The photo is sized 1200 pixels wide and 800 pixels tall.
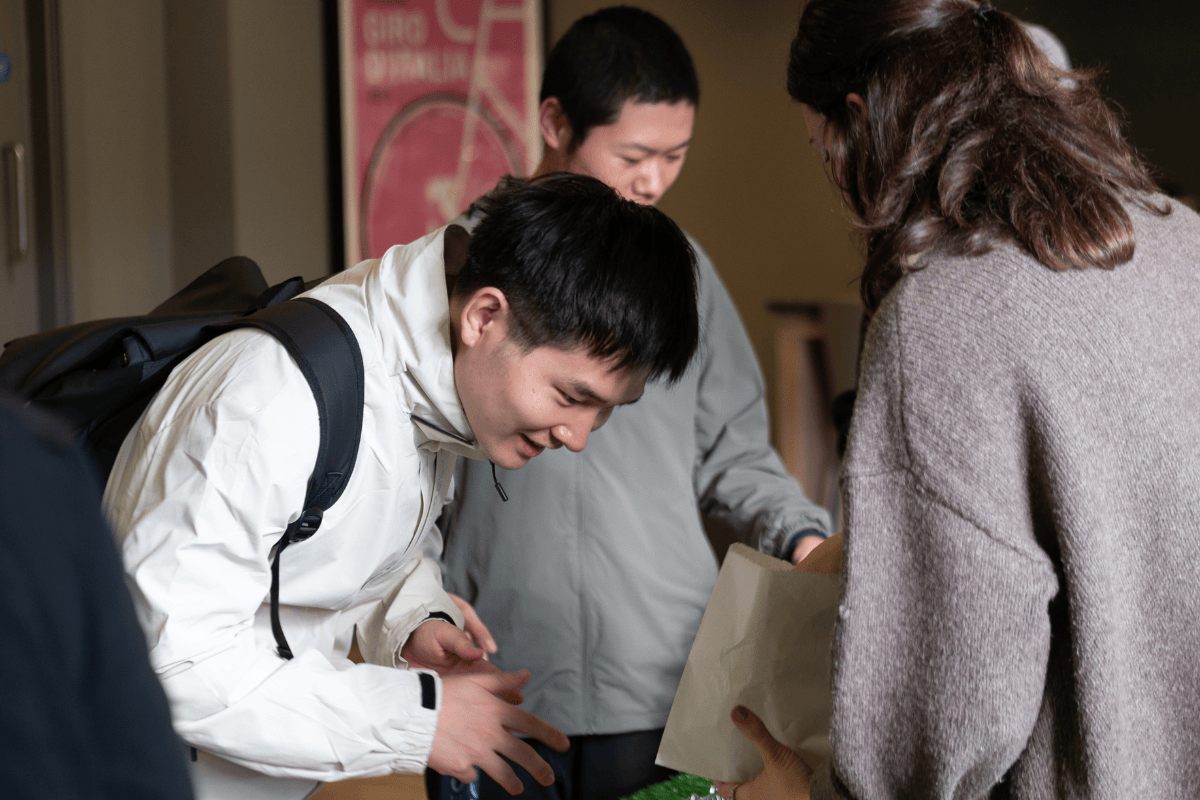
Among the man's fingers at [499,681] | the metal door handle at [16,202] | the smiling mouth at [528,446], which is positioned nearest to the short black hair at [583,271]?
the smiling mouth at [528,446]

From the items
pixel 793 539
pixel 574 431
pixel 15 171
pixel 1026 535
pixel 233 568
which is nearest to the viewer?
pixel 1026 535

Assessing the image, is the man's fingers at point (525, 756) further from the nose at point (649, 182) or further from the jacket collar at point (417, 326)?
the nose at point (649, 182)

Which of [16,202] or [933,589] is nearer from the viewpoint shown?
[933,589]

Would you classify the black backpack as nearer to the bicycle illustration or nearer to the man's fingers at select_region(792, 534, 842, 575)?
the man's fingers at select_region(792, 534, 842, 575)

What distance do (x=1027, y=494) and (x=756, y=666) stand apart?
1.00ft

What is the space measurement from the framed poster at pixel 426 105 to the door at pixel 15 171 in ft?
2.66

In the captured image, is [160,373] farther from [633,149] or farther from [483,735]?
[633,149]

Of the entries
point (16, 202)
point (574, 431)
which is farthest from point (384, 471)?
point (16, 202)

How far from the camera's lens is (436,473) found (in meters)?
1.10

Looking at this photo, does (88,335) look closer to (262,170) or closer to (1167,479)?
(1167,479)

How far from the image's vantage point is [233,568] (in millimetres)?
820

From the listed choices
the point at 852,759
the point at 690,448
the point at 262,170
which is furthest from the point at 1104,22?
the point at 852,759

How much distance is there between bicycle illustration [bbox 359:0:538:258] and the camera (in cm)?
290

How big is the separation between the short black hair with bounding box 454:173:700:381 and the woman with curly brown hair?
1.03ft
